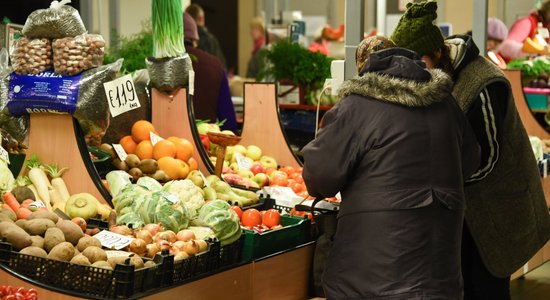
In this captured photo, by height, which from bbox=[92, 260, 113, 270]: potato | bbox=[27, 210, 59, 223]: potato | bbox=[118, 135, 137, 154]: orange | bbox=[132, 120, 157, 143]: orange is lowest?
bbox=[92, 260, 113, 270]: potato

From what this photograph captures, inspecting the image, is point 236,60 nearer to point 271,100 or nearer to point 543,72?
point 543,72

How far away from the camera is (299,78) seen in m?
6.73

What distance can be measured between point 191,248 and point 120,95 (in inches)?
41.6

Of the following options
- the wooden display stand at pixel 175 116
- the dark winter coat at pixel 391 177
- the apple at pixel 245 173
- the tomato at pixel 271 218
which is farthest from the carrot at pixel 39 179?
the apple at pixel 245 173

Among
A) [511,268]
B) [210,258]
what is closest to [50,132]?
[210,258]

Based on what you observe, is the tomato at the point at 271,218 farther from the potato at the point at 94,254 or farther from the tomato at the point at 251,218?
the potato at the point at 94,254

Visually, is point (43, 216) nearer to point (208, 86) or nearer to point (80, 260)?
point (80, 260)

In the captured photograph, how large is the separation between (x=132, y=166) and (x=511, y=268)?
183 centimetres

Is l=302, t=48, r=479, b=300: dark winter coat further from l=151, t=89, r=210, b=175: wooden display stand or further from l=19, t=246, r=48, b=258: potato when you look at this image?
l=151, t=89, r=210, b=175: wooden display stand

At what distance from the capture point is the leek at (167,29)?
4656mm

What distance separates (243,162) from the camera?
5.06 meters

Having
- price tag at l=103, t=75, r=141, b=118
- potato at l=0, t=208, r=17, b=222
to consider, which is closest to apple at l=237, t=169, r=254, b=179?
price tag at l=103, t=75, r=141, b=118

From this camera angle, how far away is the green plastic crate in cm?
343

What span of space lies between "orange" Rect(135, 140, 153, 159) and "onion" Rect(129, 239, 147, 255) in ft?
4.40
